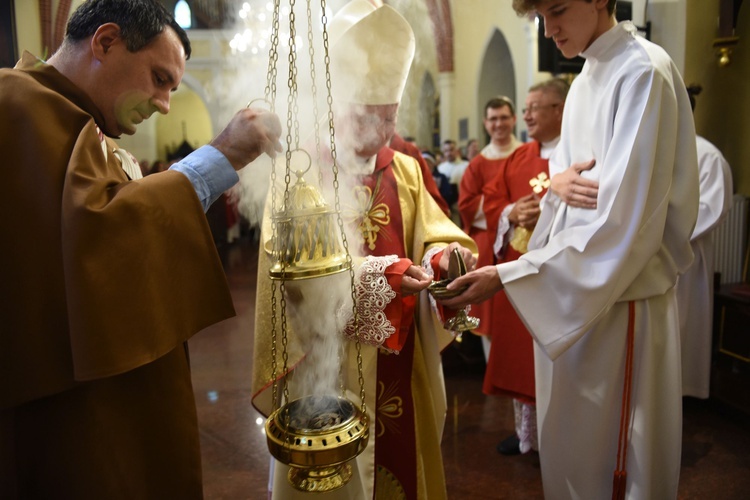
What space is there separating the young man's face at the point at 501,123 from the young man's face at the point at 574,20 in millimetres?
2346

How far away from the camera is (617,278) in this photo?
5.18ft

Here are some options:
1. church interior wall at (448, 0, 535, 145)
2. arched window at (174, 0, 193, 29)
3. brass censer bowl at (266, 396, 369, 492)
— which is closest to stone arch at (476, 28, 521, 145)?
church interior wall at (448, 0, 535, 145)

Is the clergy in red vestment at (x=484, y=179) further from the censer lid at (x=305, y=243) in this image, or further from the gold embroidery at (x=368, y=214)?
the censer lid at (x=305, y=243)

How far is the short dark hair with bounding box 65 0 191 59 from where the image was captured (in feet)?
4.08

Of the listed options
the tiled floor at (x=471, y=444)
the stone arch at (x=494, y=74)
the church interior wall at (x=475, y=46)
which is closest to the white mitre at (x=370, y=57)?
the tiled floor at (x=471, y=444)

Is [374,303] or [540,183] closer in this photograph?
[374,303]

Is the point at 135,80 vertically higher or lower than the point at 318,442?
higher

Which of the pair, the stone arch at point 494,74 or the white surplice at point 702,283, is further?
the stone arch at point 494,74

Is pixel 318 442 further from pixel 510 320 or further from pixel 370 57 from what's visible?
pixel 510 320

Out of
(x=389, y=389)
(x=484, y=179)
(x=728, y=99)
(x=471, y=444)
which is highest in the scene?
(x=728, y=99)

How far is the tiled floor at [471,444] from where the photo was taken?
9.00 ft

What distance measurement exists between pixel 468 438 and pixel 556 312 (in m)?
1.87

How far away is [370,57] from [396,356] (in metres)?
1.00

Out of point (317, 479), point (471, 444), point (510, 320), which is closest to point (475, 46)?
point (510, 320)
